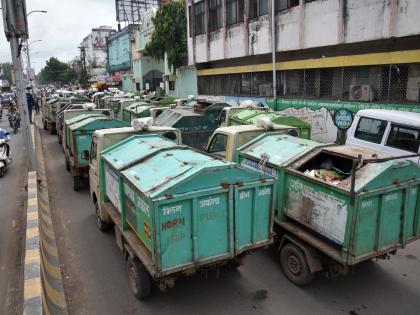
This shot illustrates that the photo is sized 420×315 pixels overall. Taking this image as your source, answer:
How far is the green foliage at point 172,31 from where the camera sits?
90.1 ft

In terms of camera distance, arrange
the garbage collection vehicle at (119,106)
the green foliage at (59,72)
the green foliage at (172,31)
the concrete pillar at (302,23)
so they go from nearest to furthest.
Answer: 1. the concrete pillar at (302,23)
2. the garbage collection vehicle at (119,106)
3. the green foliage at (172,31)
4. the green foliage at (59,72)

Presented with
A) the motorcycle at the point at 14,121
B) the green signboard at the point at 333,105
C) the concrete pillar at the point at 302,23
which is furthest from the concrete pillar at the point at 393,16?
the motorcycle at the point at 14,121

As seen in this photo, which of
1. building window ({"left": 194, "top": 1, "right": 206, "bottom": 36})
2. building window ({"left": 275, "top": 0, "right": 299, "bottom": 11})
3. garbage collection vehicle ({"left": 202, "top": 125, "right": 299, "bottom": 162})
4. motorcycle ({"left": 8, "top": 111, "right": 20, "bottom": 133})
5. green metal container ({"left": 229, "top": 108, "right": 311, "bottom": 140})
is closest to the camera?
garbage collection vehicle ({"left": 202, "top": 125, "right": 299, "bottom": 162})

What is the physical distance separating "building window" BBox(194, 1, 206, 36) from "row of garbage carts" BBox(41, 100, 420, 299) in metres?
20.3

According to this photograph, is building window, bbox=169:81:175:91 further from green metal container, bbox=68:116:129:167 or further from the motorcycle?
green metal container, bbox=68:116:129:167

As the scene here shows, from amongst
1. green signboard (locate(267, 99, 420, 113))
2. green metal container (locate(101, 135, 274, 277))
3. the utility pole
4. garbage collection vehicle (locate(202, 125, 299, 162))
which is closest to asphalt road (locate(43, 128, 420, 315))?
green metal container (locate(101, 135, 274, 277))

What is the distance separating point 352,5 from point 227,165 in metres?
12.1

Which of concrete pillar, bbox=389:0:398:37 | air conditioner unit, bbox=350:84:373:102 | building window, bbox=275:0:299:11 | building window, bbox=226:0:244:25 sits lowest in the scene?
air conditioner unit, bbox=350:84:373:102

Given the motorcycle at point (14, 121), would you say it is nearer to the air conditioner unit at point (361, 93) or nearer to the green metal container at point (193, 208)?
the air conditioner unit at point (361, 93)

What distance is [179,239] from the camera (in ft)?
13.3

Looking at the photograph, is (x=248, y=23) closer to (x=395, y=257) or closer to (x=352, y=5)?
(x=352, y=5)

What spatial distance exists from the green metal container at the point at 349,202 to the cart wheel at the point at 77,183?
236 inches

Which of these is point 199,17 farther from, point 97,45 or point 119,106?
point 97,45

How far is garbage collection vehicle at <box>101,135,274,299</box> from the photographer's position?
3.94m
